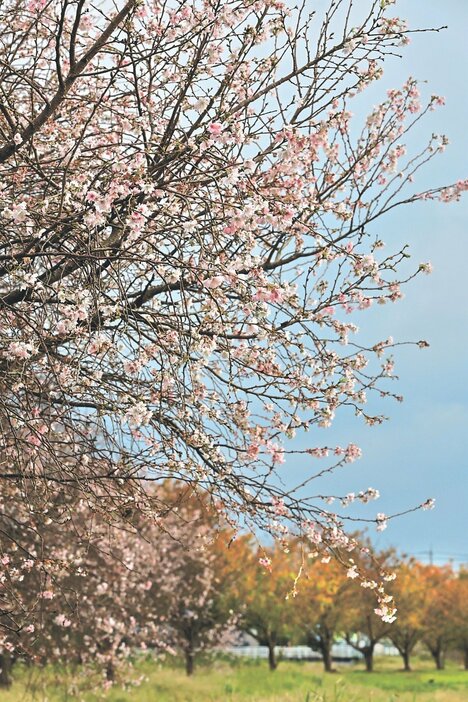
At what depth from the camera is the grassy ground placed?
47.7ft

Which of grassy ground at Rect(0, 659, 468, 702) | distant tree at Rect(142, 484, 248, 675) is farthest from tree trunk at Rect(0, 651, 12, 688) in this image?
distant tree at Rect(142, 484, 248, 675)

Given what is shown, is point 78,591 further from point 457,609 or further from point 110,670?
point 457,609

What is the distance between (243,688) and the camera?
22.1 m

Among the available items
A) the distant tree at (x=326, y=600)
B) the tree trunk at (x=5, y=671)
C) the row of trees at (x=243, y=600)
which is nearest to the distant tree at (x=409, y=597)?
the row of trees at (x=243, y=600)

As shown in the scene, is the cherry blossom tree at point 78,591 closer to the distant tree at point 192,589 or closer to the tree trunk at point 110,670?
the tree trunk at point 110,670

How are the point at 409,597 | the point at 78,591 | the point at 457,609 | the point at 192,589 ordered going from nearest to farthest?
the point at 78,591, the point at 192,589, the point at 409,597, the point at 457,609

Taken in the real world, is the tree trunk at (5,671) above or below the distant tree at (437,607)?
below

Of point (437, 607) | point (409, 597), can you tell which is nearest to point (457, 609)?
point (437, 607)

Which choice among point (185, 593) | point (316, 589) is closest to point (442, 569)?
point (316, 589)

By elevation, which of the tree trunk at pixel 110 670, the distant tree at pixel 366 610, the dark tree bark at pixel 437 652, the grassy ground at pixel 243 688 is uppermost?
the distant tree at pixel 366 610

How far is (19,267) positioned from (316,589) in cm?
3051

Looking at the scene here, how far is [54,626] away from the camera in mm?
15555

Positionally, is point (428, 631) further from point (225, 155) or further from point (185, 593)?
point (225, 155)

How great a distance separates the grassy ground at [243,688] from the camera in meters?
14.5
